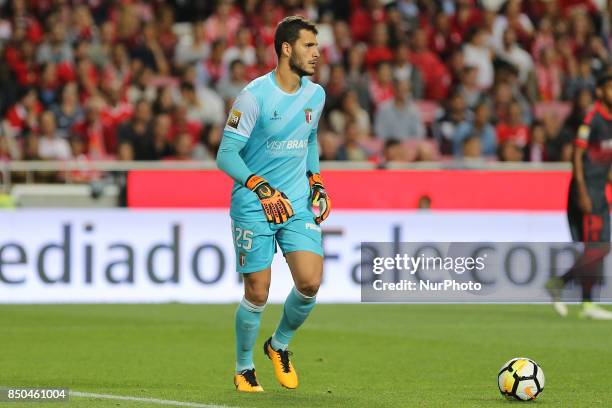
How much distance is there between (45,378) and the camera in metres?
9.41

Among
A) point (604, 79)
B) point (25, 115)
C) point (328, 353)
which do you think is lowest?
point (328, 353)

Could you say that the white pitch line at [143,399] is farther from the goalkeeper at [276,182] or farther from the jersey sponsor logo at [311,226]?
the jersey sponsor logo at [311,226]

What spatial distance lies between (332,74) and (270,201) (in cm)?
1174

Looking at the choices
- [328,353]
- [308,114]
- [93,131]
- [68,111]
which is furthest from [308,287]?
[68,111]

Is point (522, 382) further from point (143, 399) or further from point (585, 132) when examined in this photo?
point (585, 132)

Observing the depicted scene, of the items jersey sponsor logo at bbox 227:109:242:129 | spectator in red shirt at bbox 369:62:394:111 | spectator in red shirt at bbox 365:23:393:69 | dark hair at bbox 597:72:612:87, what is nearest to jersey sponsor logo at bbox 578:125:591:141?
dark hair at bbox 597:72:612:87

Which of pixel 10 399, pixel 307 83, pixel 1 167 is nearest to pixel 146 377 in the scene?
pixel 10 399

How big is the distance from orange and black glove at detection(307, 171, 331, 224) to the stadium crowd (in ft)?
29.3

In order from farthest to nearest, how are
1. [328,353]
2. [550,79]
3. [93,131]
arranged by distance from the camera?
[550,79] → [93,131] → [328,353]

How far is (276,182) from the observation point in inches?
335

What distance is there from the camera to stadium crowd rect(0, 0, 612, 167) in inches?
731

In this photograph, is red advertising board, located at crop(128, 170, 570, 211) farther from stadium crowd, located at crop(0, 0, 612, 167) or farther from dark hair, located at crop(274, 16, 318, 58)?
dark hair, located at crop(274, 16, 318, 58)

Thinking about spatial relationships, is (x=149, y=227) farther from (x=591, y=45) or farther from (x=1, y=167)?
(x=591, y=45)

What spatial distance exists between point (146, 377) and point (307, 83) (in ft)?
→ 7.61
